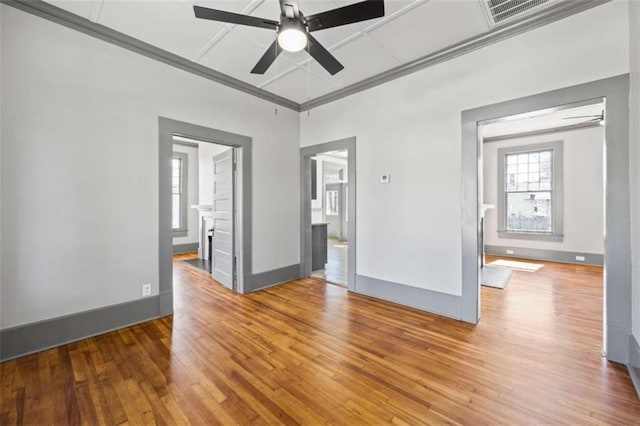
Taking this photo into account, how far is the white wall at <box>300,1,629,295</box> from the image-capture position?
2.30 m

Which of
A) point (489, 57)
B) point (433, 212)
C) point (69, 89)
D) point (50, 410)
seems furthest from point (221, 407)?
point (489, 57)

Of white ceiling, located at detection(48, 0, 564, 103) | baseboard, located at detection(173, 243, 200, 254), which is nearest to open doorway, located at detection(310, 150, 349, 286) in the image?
white ceiling, located at detection(48, 0, 564, 103)

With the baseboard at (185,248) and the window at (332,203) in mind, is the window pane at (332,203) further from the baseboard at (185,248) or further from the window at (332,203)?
the baseboard at (185,248)

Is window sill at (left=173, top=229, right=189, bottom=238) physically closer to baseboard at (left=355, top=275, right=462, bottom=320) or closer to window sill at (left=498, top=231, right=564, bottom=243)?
baseboard at (left=355, top=275, right=462, bottom=320)

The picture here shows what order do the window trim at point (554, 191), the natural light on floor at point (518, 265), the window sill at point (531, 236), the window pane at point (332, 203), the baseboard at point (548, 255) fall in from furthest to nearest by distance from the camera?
the window pane at point (332, 203)
the window sill at point (531, 236)
the window trim at point (554, 191)
the baseboard at point (548, 255)
the natural light on floor at point (518, 265)

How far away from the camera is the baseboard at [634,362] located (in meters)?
1.84

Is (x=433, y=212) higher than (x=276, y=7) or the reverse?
the reverse

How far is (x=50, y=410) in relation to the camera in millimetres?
1650

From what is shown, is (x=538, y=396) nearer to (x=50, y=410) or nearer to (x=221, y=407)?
(x=221, y=407)

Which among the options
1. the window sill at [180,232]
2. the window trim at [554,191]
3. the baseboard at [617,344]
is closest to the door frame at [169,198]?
the baseboard at [617,344]

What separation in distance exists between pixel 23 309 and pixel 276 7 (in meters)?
3.45

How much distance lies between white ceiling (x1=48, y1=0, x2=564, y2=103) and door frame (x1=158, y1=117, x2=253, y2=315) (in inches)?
33.6

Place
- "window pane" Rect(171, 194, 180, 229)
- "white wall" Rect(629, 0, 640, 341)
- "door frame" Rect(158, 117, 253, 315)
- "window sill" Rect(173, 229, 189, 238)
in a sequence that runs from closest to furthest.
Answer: "white wall" Rect(629, 0, 640, 341)
"door frame" Rect(158, 117, 253, 315)
"window sill" Rect(173, 229, 189, 238)
"window pane" Rect(171, 194, 180, 229)

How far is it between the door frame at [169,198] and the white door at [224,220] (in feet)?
0.44
